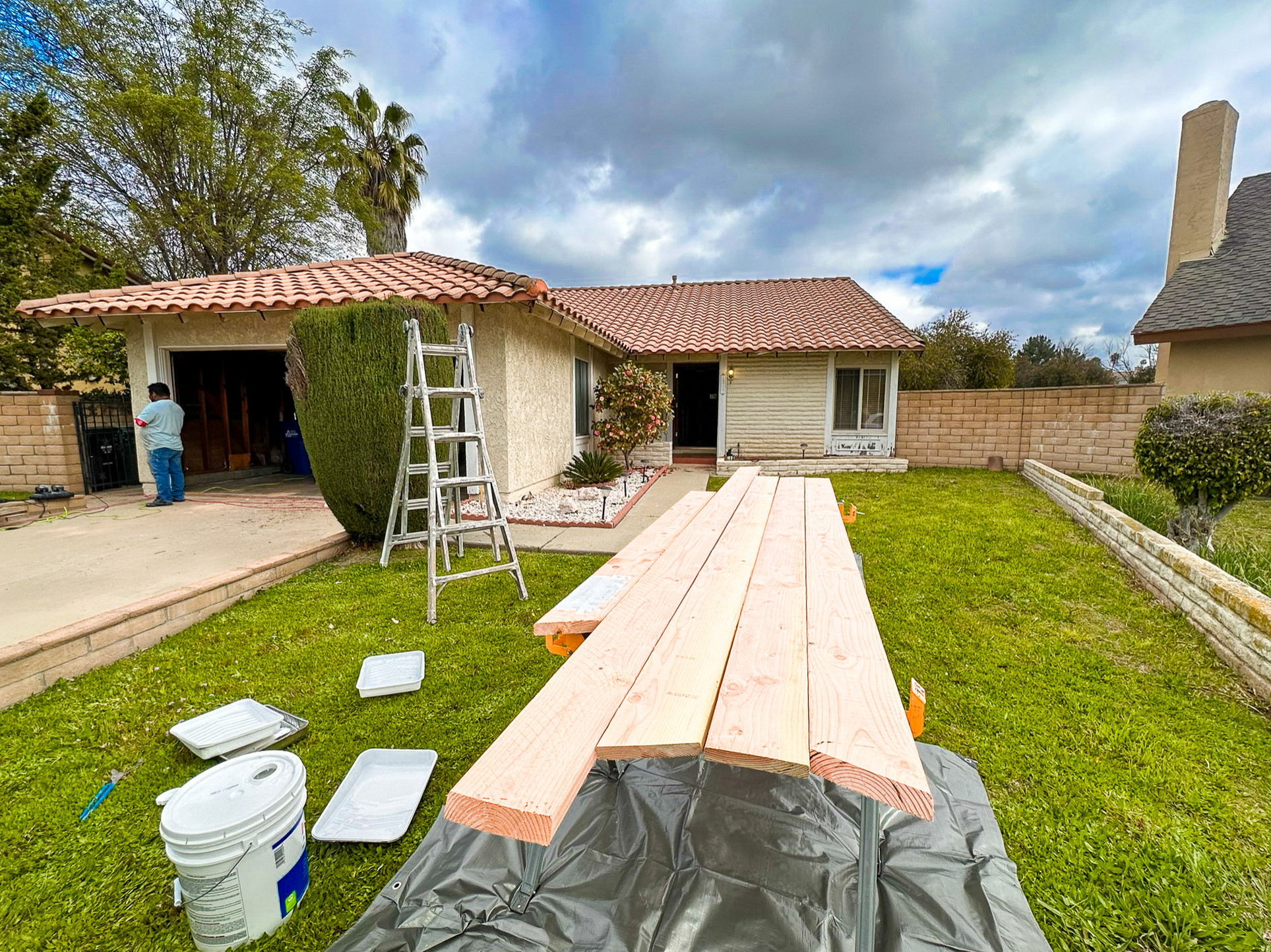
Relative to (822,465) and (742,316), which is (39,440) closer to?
(822,465)

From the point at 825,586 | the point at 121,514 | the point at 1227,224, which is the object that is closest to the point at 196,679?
the point at 825,586

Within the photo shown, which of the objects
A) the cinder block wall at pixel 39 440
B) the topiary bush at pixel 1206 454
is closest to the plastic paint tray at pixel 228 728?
the topiary bush at pixel 1206 454

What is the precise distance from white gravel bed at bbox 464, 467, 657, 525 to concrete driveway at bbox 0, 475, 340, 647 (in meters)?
1.99

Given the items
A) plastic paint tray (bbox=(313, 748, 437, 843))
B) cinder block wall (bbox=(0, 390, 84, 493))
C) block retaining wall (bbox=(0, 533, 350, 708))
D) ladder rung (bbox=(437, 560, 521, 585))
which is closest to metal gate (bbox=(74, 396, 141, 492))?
cinder block wall (bbox=(0, 390, 84, 493))

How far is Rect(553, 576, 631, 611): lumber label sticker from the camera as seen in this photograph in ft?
6.08

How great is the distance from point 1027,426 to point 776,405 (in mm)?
4913

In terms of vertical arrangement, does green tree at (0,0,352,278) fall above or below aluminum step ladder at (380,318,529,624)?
above

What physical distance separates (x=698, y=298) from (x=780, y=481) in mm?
11672

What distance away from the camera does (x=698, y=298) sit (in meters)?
15.0

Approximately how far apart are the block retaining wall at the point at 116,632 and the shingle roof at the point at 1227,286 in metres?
12.8

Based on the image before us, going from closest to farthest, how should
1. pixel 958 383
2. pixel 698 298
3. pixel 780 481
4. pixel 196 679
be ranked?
pixel 196 679 → pixel 780 481 → pixel 698 298 → pixel 958 383

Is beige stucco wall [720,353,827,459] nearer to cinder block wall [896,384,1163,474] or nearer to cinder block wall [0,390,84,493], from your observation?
cinder block wall [896,384,1163,474]

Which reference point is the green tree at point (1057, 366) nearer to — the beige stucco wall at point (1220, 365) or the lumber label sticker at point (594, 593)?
the beige stucco wall at point (1220, 365)

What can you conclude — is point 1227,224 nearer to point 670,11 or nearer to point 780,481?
point 670,11
